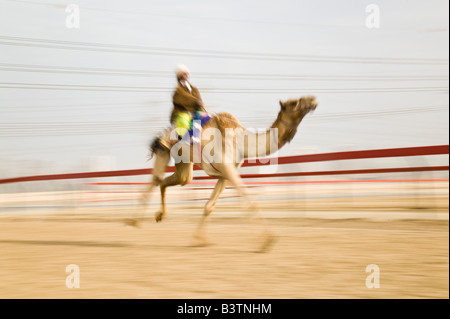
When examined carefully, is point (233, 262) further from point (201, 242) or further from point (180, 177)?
point (180, 177)

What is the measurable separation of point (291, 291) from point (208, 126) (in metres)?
2.23

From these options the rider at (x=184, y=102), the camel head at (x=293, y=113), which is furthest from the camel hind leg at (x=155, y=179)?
the camel head at (x=293, y=113)

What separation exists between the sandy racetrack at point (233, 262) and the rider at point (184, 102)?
1.30m

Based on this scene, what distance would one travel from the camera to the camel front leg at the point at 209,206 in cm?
548

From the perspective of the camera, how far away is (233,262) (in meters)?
4.74

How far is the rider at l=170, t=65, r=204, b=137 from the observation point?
543 cm

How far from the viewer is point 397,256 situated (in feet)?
16.3

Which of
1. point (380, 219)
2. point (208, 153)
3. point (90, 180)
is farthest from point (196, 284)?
point (90, 180)

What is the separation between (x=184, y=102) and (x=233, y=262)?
5.59ft

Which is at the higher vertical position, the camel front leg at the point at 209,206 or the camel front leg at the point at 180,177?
the camel front leg at the point at 180,177

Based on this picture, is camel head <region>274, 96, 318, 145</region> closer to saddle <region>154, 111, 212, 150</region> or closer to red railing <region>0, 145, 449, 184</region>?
saddle <region>154, 111, 212, 150</region>
